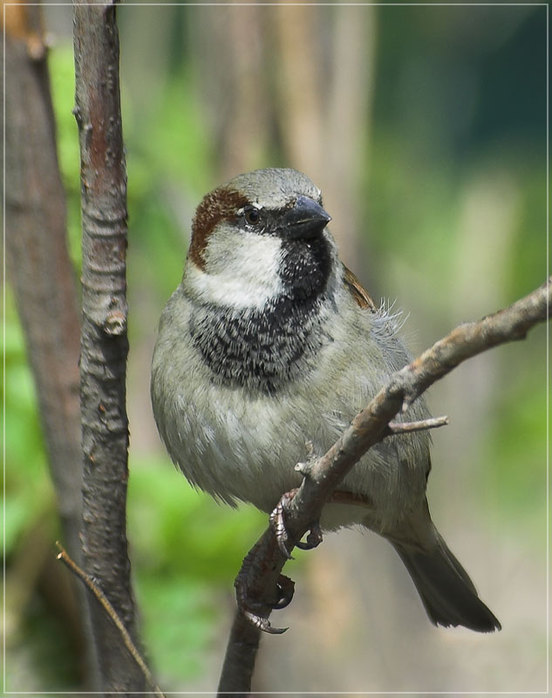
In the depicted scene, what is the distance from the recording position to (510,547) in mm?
4750

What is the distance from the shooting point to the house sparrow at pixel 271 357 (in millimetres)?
1943

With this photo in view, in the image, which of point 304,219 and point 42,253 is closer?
point 304,219

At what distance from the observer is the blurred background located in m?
2.55

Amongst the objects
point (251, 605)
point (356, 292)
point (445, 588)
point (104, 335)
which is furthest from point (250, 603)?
point (445, 588)

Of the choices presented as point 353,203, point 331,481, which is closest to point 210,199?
point 331,481

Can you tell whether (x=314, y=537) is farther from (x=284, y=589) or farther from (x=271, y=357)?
(x=271, y=357)

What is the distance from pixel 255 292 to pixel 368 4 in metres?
2.62

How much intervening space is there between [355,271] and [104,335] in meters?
2.47

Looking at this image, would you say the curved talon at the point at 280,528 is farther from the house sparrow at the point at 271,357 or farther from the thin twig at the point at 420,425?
the thin twig at the point at 420,425

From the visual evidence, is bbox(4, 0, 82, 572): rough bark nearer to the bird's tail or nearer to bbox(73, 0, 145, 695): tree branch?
bbox(73, 0, 145, 695): tree branch

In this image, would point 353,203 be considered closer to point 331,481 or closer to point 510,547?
point 510,547

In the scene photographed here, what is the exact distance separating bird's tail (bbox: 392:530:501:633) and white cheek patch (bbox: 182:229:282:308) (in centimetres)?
87

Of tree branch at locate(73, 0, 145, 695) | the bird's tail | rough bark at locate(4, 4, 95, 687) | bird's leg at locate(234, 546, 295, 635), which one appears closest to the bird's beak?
tree branch at locate(73, 0, 145, 695)

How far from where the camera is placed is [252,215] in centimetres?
207
